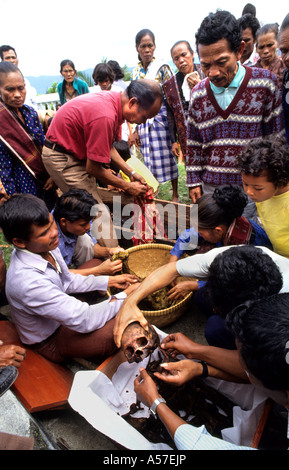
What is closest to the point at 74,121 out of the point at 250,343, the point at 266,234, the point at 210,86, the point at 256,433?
the point at 210,86

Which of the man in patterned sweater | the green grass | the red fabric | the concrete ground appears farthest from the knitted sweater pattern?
the concrete ground

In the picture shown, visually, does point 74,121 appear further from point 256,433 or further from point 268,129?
point 256,433

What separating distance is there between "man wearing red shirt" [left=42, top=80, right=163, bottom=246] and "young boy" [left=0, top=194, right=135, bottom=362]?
1.04 meters

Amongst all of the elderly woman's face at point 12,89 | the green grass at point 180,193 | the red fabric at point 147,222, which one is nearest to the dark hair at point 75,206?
the red fabric at point 147,222

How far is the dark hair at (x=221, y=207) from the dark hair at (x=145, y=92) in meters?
1.05

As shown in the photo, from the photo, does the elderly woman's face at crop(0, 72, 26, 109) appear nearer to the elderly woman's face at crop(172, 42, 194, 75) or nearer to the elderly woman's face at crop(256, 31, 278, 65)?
the elderly woman's face at crop(172, 42, 194, 75)

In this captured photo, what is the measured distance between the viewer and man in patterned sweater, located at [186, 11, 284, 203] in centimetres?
212

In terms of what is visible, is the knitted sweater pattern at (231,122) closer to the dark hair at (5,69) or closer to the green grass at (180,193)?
the dark hair at (5,69)

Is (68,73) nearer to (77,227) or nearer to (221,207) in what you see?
(77,227)

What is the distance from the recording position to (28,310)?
1852 millimetres

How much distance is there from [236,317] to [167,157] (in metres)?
3.43

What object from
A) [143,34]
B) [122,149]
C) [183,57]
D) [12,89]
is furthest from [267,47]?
[12,89]

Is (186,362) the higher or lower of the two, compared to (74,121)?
lower

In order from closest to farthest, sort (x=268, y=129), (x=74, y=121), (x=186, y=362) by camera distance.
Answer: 1. (x=186, y=362)
2. (x=268, y=129)
3. (x=74, y=121)
